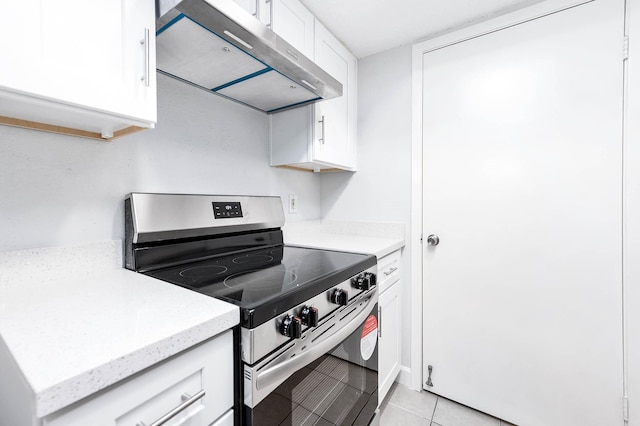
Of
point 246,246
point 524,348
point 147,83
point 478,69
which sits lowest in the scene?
point 524,348

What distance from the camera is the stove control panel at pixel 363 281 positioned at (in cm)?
113

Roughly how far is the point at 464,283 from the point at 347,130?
1192 millimetres

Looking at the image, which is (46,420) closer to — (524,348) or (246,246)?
(246,246)

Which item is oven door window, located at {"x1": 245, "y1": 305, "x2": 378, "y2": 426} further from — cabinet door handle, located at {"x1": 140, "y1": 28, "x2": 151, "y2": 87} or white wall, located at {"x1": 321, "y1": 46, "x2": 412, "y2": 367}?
cabinet door handle, located at {"x1": 140, "y1": 28, "x2": 151, "y2": 87}

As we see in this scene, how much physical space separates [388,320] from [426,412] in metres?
0.56

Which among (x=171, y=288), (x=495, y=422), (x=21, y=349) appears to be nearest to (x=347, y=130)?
(x=171, y=288)

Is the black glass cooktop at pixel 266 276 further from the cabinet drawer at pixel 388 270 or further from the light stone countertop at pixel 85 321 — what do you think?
the cabinet drawer at pixel 388 270

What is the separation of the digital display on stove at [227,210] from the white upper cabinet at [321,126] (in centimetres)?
43

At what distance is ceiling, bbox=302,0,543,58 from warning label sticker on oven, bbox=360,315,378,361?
1.57 metres

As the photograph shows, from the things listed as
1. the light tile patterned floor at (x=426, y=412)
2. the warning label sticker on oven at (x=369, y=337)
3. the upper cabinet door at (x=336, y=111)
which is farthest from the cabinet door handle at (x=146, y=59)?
the light tile patterned floor at (x=426, y=412)

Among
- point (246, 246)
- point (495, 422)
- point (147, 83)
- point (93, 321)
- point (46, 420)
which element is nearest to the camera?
point (46, 420)

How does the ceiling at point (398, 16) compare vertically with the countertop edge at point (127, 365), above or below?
above

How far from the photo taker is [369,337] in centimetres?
128

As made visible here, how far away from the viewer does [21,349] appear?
1.61 feet
